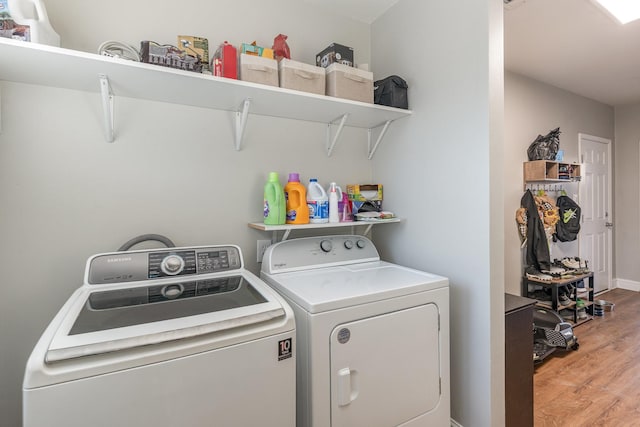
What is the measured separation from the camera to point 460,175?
1.57m

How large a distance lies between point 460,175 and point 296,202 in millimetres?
868

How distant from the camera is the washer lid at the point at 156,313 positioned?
81 centimetres

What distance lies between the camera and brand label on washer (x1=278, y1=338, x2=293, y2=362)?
100cm

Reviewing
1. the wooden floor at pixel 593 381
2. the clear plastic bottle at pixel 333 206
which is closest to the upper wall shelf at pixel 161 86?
the clear plastic bottle at pixel 333 206

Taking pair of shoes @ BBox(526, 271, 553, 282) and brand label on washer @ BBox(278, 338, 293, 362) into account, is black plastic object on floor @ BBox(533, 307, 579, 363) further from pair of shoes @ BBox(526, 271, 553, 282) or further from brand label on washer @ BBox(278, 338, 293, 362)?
brand label on washer @ BBox(278, 338, 293, 362)

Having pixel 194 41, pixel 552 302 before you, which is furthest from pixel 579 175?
pixel 194 41

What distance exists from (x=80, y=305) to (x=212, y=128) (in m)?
1.04

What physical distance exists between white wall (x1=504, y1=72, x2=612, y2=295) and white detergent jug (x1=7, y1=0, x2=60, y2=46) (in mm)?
3611

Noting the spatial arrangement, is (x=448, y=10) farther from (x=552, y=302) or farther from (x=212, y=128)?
(x=552, y=302)

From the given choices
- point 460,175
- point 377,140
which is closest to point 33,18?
point 377,140

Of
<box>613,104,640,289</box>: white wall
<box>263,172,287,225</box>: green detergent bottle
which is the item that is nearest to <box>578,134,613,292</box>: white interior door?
<box>613,104,640,289</box>: white wall

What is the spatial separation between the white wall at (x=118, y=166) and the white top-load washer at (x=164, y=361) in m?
0.35

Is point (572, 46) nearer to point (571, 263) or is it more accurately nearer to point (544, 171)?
point (544, 171)

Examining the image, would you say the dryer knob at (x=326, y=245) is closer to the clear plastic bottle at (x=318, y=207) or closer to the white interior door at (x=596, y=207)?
the clear plastic bottle at (x=318, y=207)
